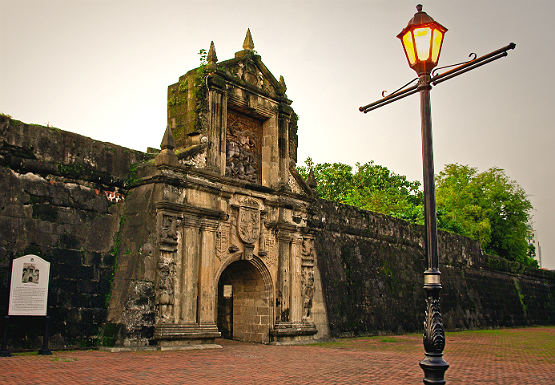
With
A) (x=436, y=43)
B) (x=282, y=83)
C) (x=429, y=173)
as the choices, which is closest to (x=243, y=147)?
(x=282, y=83)

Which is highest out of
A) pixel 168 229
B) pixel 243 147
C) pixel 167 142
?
pixel 243 147

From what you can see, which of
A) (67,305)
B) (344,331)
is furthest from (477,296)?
(67,305)

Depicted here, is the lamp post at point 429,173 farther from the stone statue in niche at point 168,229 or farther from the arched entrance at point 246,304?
the arched entrance at point 246,304

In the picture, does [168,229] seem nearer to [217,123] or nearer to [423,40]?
[217,123]

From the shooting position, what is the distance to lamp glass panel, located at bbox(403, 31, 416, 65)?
5.78 metres

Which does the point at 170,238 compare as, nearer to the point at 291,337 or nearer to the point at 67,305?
the point at 67,305

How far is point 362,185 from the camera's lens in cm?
3556

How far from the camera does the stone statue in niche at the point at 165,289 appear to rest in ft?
34.1

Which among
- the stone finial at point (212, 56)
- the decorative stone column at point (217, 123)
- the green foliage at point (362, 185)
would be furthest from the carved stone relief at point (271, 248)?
the green foliage at point (362, 185)

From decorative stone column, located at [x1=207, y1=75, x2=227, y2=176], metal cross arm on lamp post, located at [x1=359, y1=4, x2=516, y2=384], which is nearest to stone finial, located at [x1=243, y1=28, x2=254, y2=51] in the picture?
decorative stone column, located at [x1=207, y1=75, x2=227, y2=176]

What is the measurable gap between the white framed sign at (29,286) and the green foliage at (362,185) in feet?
81.4

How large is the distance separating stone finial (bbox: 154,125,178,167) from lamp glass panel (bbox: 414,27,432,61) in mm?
6366

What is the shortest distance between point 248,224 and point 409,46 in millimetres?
7373

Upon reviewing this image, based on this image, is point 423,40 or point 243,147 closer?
point 423,40
